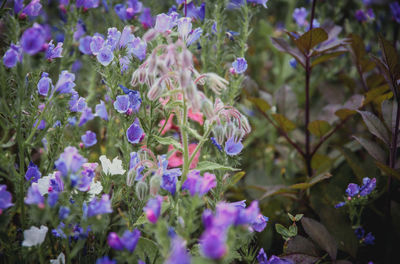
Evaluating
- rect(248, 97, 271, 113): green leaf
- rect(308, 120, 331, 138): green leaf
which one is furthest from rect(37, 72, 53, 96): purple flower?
rect(308, 120, 331, 138): green leaf

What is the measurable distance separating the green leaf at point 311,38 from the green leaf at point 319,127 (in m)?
0.31

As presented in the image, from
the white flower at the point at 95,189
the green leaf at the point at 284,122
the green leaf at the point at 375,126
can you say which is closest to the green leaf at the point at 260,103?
the green leaf at the point at 284,122

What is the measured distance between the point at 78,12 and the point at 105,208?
843 millimetres

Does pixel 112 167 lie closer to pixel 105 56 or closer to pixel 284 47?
pixel 105 56

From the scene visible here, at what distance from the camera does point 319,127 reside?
1.60 meters

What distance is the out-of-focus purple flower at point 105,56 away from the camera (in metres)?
1.13

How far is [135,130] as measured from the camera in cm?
118

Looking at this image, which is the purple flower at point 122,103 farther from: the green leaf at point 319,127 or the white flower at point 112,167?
the green leaf at point 319,127

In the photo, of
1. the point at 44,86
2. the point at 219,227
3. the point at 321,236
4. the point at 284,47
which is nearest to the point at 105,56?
the point at 44,86

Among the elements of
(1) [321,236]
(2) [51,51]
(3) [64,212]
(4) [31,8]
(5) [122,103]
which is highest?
(4) [31,8]

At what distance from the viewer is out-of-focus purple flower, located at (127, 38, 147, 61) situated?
1.15 meters

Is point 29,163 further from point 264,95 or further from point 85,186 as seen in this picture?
point 264,95

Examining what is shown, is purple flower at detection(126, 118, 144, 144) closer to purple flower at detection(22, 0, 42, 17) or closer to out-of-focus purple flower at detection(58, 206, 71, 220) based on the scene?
out-of-focus purple flower at detection(58, 206, 71, 220)

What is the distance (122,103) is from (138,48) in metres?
0.18
